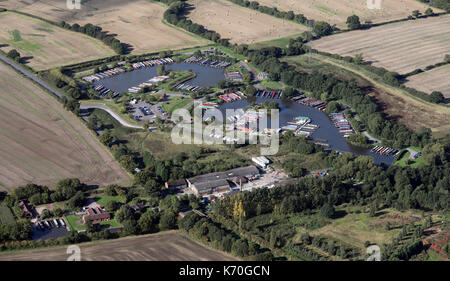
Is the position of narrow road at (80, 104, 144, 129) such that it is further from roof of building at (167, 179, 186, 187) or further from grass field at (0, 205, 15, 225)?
grass field at (0, 205, 15, 225)

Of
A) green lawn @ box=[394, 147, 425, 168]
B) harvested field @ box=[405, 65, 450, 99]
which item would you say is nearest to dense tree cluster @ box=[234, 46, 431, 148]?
green lawn @ box=[394, 147, 425, 168]

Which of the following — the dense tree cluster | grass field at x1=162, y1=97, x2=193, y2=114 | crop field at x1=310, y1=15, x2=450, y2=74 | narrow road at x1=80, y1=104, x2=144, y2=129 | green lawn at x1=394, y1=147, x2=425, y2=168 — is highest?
crop field at x1=310, y1=15, x2=450, y2=74

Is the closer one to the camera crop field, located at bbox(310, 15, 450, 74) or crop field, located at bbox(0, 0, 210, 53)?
crop field, located at bbox(310, 15, 450, 74)

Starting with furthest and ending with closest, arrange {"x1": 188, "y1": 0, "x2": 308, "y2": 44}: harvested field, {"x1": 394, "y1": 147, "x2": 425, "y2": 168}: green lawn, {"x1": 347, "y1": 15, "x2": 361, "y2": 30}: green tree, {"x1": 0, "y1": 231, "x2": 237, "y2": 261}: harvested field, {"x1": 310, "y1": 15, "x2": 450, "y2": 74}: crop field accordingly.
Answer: {"x1": 347, "y1": 15, "x2": 361, "y2": 30}: green tree → {"x1": 188, "y1": 0, "x2": 308, "y2": 44}: harvested field → {"x1": 310, "y1": 15, "x2": 450, "y2": 74}: crop field → {"x1": 394, "y1": 147, "x2": 425, "y2": 168}: green lawn → {"x1": 0, "y1": 231, "x2": 237, "y2": 261}: harvested field

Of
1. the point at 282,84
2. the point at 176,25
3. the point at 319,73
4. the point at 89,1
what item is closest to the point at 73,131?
the point at 282,84

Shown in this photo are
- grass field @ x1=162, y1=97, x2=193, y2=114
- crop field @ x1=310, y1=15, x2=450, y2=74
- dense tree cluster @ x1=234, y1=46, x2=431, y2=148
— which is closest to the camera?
dense tree cluster @ x1=234, y1=46, x2=431, y2=148

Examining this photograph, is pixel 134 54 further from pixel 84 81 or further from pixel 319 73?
pixel 319 73
